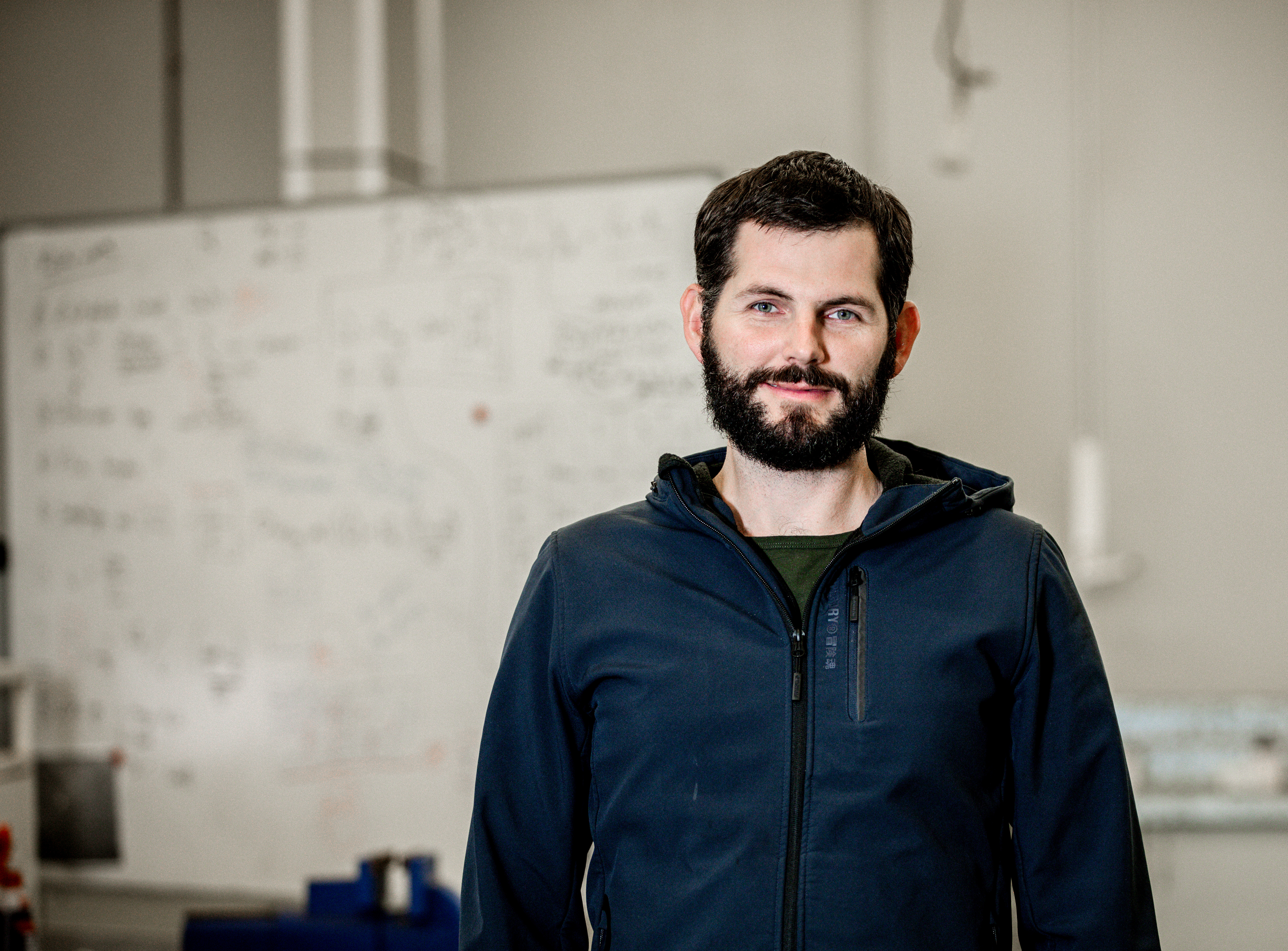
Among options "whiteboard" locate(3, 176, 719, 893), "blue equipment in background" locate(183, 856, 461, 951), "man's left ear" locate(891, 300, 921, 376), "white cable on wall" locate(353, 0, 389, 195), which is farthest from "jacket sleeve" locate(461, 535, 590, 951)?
"white cable on wall" locate(353, 0, 389, 195)

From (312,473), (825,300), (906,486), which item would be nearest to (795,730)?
(906,486)

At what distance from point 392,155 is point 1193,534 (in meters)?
2.02

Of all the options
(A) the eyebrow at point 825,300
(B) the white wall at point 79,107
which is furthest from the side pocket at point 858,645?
(B) the white wall at point 79,107

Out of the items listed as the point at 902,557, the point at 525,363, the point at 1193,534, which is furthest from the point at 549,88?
the point at 902,557

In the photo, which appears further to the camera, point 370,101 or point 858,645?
point 370,101

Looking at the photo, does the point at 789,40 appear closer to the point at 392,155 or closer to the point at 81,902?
the point at 392,155

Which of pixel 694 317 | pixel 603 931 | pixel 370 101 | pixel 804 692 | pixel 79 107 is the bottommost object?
pixel 603 931

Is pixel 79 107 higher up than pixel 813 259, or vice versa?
pixel 79 107

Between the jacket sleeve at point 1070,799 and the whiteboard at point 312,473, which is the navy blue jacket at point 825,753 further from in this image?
the whiteboard at point 312,473

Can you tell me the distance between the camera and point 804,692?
983 mm

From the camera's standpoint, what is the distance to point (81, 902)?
2.76 meters

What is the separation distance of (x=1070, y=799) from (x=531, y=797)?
1.60ft

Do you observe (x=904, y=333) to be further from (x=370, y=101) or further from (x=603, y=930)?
(x=370, y=101)

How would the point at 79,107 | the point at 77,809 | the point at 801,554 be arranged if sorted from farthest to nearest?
the point at 79,107, the point at 77,809, the point at 801,554
